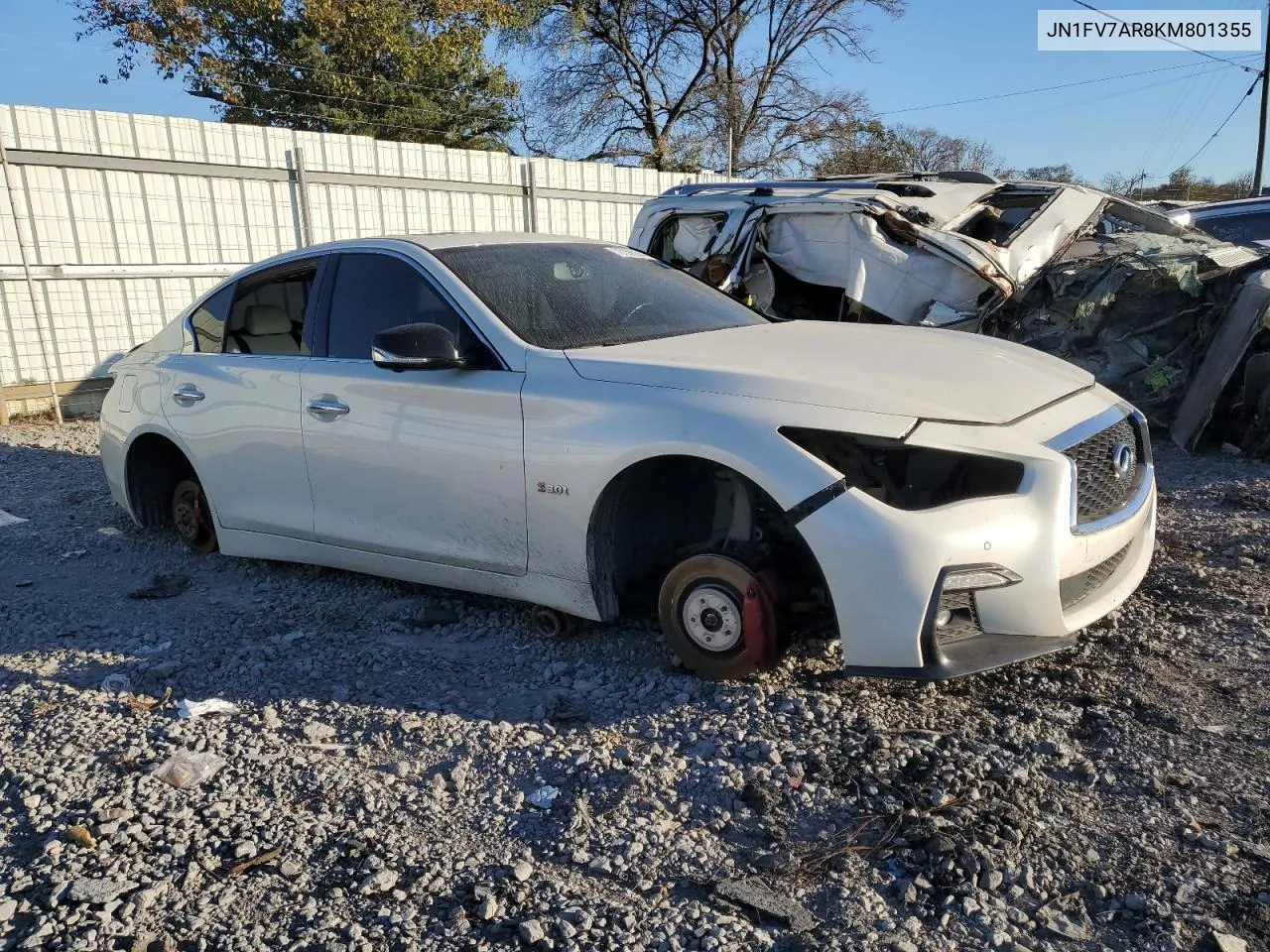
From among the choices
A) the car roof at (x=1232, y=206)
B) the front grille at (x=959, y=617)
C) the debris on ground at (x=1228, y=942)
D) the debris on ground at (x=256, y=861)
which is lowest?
the debris on ground at (x=256, y=861)

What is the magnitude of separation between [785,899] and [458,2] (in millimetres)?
24834

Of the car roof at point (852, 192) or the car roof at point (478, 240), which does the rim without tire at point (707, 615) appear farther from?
the car roof at point (852, 192)

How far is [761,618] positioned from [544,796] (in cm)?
93

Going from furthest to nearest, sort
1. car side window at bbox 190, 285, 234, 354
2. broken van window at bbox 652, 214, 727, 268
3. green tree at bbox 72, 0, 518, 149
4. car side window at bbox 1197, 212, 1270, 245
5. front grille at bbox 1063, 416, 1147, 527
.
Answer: green tree at bbox 72, 0, 518, 149 → car side window at bbox 1197, 212, 1270, 245 → broken van window at bbox 652, 214, 727, 268 → car side window at bbox 190, 285, 234, 354 → front grille at bbox 1063, 416, 1147, 527

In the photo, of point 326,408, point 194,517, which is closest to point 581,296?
point 326,408

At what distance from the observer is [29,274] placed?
29.6ft

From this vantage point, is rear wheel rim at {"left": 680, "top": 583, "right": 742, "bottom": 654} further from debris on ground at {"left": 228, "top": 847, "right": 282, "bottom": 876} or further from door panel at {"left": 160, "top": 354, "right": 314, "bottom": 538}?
door panel at {"left": 160, "top": 354, "right": 314, "bottom": 538}

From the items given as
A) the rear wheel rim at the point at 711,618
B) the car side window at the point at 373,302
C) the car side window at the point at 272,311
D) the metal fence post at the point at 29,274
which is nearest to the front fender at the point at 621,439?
the rear wheel rim at the point at 711,618

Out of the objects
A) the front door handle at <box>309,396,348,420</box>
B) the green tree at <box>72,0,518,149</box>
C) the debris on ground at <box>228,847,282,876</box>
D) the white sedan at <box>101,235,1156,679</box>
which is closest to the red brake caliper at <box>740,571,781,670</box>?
the white sedan at <box>101,235,1156,679</box>

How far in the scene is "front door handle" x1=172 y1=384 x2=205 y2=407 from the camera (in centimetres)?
481

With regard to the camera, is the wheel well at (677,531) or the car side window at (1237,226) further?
the car side window at (1237,226)

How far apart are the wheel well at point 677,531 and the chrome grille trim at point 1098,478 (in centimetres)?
87

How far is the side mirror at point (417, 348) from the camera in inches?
143

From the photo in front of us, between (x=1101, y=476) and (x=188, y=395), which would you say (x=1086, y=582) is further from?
(x=188, y=395)
